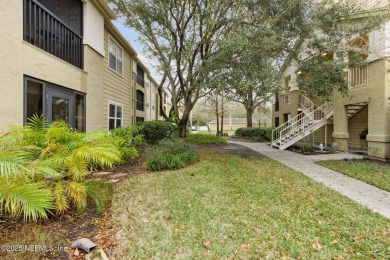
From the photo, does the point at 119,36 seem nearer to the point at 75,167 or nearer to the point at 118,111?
the point at 118,111

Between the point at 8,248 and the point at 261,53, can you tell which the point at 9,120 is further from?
the point at 261,53

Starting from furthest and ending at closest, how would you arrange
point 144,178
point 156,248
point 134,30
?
1. point 134,30
2. point 144,178
3. point 156,248

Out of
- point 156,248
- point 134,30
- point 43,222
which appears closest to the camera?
point 156,248

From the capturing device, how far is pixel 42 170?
316 centimetres

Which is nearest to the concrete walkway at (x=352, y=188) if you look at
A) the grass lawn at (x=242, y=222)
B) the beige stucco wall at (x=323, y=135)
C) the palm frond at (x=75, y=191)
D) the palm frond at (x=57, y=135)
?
the grass lawn at (x=242, y=222)

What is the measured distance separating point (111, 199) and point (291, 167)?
6.75 m

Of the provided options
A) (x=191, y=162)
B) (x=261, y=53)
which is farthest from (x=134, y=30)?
(x=191, y=162)

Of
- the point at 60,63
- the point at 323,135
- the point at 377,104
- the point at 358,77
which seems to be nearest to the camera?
the point at 60,63

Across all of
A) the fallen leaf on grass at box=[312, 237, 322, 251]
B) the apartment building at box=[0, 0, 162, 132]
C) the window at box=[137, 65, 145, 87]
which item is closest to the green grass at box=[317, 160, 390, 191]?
the fallen leaf on grass at box=[312, 237, 322, 251]

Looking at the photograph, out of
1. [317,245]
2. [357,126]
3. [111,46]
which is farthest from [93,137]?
[357,126]

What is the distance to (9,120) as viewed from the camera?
187 inches

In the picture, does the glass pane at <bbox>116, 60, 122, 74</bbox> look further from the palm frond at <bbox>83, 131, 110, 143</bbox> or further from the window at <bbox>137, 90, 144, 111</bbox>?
the palm frond at <bbox>83, 131, 110, 143</bbox>

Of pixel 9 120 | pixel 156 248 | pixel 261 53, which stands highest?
pixel 261 53

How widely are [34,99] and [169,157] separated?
4.39 meters
